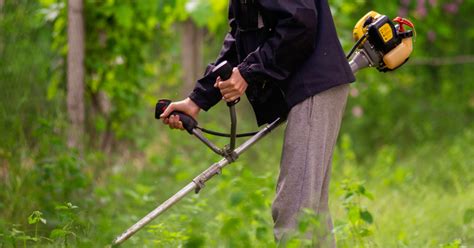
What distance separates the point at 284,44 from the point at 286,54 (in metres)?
0.04

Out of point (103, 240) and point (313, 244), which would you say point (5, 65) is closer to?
point (103, 240)

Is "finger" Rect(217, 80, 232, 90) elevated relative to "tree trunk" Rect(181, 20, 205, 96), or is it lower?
elevated

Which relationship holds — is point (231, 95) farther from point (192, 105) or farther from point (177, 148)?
point (177, 148)

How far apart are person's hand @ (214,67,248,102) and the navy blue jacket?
0.07 feet

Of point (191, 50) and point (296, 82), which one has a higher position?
point (296, 82)

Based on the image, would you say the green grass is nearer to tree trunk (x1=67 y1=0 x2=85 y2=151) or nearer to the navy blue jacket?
tree trunk (x1=67 y1=0 x2=85 y2=151)

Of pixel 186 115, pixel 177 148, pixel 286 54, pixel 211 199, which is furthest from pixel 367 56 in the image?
pixel 177 148

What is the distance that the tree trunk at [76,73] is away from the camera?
5.76 meters

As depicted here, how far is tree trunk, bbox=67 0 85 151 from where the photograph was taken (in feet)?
18.9

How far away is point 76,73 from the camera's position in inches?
232

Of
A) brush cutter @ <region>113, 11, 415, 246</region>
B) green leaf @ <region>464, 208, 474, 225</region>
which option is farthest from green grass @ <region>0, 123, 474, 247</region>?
brush cutter @ <region>113, 11, 415, 246</region>

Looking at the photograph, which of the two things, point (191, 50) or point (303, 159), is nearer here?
point (303, 159)

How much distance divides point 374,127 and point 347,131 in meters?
0.33

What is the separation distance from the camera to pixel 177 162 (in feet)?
20.3
